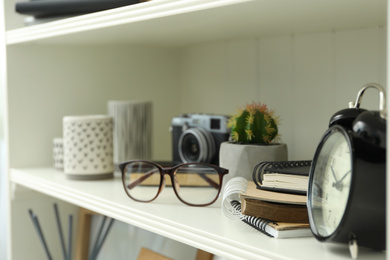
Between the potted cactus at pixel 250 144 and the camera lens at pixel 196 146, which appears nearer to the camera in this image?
the potted cactus at pixel 250 144

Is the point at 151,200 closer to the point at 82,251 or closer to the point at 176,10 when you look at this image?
the point at 176,10

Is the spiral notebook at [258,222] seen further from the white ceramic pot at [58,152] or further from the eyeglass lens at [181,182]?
the white ceramic pot at [58,152]

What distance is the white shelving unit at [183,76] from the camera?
674mm

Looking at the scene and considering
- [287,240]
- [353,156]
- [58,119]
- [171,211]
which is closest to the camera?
[353,156]

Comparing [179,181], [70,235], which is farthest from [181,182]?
[70,235]

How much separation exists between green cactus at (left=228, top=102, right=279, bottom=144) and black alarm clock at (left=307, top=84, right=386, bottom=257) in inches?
9.2

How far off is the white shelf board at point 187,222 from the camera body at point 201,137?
102 millimetres

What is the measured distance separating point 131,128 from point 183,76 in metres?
0.25

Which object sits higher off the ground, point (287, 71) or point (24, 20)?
point (24, 20)

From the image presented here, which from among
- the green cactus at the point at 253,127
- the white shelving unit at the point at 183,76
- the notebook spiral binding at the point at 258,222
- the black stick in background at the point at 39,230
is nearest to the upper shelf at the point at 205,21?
the white shelving unit at the point at 183,76

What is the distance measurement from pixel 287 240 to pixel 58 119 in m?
0.73

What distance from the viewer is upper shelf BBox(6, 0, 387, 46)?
Result: 652 millimetres

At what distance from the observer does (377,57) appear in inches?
34.9

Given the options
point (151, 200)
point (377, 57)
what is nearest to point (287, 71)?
point (377, 57)
